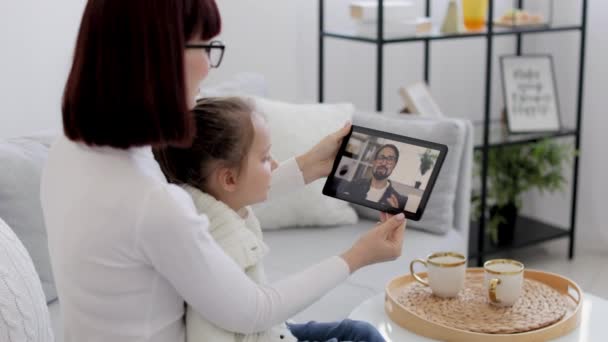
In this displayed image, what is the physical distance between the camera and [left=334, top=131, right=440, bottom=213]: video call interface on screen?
1437 millimetres

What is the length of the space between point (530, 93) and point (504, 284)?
169cm

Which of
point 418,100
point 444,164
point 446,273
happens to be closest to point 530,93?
point 418,100

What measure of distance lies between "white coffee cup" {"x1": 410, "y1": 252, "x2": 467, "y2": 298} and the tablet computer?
279mm

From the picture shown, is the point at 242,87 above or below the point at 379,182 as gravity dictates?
above

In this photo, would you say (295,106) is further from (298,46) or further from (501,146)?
(501,146)

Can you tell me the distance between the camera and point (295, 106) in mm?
2432

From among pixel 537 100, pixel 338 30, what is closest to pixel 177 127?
pixel 338 30

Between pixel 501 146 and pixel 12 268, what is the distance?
2.11 m

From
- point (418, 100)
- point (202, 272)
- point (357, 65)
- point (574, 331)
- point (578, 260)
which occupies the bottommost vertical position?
point (578, 260)

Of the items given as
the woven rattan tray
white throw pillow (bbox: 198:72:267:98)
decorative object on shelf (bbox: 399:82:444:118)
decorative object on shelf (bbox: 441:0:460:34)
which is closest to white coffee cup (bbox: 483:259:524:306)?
the woven rattan tray

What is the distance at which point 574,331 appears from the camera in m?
1.57

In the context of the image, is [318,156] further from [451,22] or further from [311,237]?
[451,22]

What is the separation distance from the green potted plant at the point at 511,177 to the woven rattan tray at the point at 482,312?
140 cm

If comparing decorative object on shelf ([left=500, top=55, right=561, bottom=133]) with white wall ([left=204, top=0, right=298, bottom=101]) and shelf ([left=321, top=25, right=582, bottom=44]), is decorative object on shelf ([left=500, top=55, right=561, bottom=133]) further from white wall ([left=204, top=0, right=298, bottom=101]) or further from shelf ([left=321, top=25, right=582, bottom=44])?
white wall ([left=204, top=0, right=298, bottom=101])
